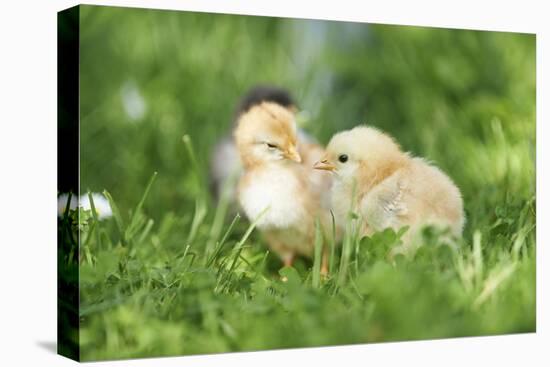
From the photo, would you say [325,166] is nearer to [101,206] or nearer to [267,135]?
[267,135]

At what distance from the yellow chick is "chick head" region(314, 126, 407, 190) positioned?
0.10 m

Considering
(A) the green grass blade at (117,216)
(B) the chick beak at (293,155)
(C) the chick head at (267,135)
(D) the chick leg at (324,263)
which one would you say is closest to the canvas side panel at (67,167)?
(A) the green grass blade at (117,216)

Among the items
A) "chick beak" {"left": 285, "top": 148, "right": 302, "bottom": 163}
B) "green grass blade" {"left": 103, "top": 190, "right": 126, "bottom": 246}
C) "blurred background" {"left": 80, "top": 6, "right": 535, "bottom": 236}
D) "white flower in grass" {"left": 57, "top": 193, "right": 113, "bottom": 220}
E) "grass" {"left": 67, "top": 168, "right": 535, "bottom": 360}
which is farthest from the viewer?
"chick beak" {"left": 285, "top": 148, "right": 302, "bottom": 163}

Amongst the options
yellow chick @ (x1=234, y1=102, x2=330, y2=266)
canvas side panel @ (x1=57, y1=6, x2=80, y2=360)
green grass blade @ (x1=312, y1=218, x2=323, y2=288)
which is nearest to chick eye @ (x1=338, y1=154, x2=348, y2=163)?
yellow chick @ (x1=234, y1=102, x2=330, y2=266)

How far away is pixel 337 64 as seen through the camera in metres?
4.59

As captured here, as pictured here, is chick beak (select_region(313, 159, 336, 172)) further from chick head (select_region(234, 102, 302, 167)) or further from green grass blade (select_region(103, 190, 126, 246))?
green grass blade (select_region(103, 190, 126, 246))

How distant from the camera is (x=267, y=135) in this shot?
4.32m

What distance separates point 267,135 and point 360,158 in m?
0.39

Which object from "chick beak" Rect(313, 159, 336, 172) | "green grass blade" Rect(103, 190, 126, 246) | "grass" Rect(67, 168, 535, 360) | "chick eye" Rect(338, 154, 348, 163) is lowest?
"grass" Rect(67, 168, 535, 360)

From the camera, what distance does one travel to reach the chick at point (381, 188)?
13.8 ft

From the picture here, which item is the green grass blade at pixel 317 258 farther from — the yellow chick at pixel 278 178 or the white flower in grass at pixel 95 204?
the white flower in grass at pixel 95 204

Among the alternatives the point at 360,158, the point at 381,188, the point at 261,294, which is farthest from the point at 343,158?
the point at 261,294

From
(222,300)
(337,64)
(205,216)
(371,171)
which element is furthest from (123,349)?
(337,64)

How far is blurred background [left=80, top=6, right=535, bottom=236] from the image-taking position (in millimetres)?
4199
